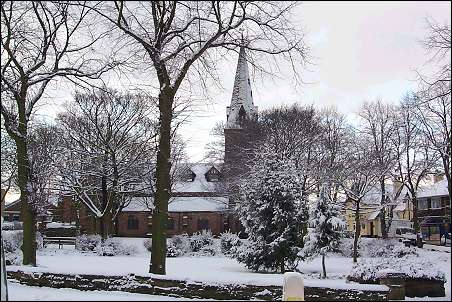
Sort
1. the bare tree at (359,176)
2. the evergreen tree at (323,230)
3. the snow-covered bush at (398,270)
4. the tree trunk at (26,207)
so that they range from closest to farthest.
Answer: the snow-covered bush at (398,270) < the tree trunk at (26,207) < the evergreen tree at (323,230) < the bare tree at (359,176)

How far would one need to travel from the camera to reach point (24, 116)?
1961 cm

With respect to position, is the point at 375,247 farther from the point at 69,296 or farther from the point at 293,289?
the point at 69,296

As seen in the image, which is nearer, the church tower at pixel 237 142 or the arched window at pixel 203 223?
the church tower at pixel 237 142

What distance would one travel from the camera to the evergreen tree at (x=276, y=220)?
2562 centimetres

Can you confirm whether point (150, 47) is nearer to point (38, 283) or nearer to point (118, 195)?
point (38, 283)

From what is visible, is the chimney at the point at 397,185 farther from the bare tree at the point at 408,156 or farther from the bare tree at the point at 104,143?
the bare tree at the point at 104,143

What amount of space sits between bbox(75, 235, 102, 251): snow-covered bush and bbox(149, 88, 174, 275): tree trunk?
78.9ft

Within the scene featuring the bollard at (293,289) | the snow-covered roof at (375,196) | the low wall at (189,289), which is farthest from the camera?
the snow-covered roof at (375,196)

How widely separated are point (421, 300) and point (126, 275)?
792 centimetres

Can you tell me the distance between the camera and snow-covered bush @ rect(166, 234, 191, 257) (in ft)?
128

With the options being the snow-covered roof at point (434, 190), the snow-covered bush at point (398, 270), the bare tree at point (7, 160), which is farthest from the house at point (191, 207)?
the snow-covered bush at point (398, 270)

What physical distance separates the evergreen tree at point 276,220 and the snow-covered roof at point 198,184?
33.8m

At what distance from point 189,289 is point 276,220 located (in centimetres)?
1184

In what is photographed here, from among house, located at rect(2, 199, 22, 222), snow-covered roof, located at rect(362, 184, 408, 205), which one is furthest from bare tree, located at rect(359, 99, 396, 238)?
house, located at rect(2, 199, 22, 222)
